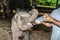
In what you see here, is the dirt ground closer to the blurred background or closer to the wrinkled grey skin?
the blurred background

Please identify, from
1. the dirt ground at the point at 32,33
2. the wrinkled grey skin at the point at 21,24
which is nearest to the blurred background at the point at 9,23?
the dirt ground at the point at 32,33

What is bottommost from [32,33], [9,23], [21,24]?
[32,33]

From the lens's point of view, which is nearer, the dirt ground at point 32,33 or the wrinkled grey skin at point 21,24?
the wrinkled grey skin at point 21,24

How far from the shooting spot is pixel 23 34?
189cm

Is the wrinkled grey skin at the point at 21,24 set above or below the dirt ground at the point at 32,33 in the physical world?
above

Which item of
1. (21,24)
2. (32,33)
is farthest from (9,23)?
(21,24)

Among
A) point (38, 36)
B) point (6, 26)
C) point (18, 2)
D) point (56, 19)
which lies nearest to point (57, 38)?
point (56, 19)

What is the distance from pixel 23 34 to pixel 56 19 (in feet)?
1.39

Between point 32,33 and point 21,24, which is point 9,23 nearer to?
point 32,33

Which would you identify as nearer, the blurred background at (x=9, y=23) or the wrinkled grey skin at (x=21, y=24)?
the wrinkled grey skin at (x=21, y=24)

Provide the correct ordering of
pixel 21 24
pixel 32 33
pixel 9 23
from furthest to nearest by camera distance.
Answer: pixel 9 23 < pixel 32 33 < pixel 21 24

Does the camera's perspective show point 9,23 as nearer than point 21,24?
No

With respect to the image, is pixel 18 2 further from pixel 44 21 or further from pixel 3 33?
pixel 44 21

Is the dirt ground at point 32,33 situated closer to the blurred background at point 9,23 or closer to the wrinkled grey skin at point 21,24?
the blurred background at point 9,23
